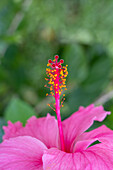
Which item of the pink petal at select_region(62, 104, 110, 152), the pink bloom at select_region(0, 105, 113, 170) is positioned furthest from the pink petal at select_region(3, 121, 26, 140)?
the pink petal at select_region(62, 104, 110, 152)

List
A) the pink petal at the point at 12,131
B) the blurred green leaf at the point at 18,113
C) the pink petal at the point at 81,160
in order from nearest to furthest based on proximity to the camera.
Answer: the pink petal at the point at 81,160 → the pink petal at the point at 12,131 → the blurred green leaf at the point at 18,113

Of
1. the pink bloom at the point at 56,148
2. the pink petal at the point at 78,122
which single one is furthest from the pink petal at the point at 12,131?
the pink petal at the point at 78,122

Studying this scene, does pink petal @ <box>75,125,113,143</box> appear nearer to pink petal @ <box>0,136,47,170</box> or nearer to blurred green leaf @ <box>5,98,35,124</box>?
pink petal @ <box>0,136,47,170</box>

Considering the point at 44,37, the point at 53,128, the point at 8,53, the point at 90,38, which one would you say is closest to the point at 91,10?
the point at 90,38

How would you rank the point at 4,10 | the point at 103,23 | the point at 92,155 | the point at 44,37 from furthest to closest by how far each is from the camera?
the point at 103,23, the point at 44,37, the point at 4,10, the point at 92,155

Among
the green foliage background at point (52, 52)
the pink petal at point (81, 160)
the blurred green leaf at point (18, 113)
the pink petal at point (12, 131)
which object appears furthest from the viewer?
the green foliage background at point (52, 52)

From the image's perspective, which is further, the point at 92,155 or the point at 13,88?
the point at 13,88

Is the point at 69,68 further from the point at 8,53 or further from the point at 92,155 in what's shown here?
the point at 92,155

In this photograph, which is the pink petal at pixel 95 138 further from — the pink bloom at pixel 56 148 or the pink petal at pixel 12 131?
the pink petal at pixel 12 131

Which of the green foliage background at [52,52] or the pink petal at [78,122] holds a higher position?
the green foliage background at [52,52]
